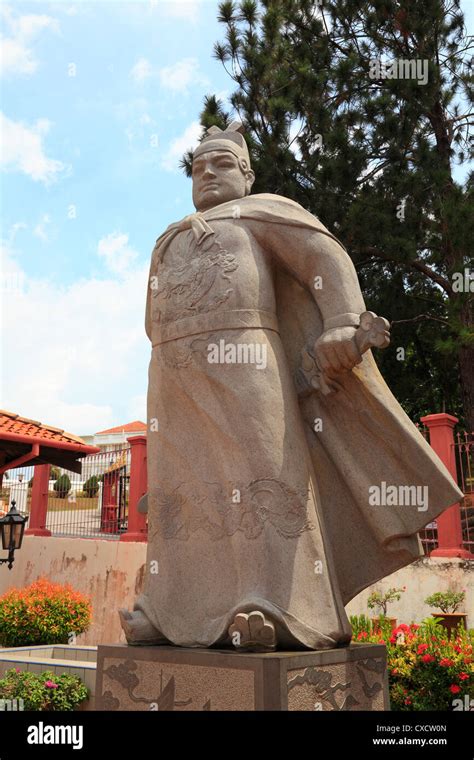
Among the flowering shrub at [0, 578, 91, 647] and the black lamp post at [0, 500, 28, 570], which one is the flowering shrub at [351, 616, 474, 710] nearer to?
the black lamp post at [0, 500, 28, 570]

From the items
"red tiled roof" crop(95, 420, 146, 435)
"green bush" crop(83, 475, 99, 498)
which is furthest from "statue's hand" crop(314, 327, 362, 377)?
"red tiled roof" crop(95, 420, 146, 435)

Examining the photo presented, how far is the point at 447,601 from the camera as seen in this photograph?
6.56 metres

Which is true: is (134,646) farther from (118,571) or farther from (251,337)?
(118,571)

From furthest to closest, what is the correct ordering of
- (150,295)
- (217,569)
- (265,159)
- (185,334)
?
(265,159)
(150,295)
(185,334)
(217,569)

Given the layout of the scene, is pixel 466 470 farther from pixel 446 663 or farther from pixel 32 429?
pixel 32 429

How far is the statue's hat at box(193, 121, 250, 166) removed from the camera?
3549 mm

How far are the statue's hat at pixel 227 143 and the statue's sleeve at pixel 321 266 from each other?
57cm

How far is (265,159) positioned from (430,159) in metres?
2.35

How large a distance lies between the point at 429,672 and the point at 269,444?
3211mm

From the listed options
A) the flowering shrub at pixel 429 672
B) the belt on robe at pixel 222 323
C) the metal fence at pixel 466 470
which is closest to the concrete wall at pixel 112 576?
the metal fence at pixel 466 470

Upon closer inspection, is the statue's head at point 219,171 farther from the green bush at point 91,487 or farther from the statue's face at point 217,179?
the green bush at point 91,487

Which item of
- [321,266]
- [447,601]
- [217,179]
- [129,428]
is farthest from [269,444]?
[129,428]

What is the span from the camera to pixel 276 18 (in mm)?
10719

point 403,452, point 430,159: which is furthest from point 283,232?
point 430,159
